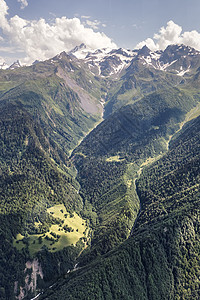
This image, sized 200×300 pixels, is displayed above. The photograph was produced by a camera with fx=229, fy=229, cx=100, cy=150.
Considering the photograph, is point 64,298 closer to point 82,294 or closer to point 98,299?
point 82,294

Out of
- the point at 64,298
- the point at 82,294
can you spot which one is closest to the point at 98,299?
the point at 82,294
